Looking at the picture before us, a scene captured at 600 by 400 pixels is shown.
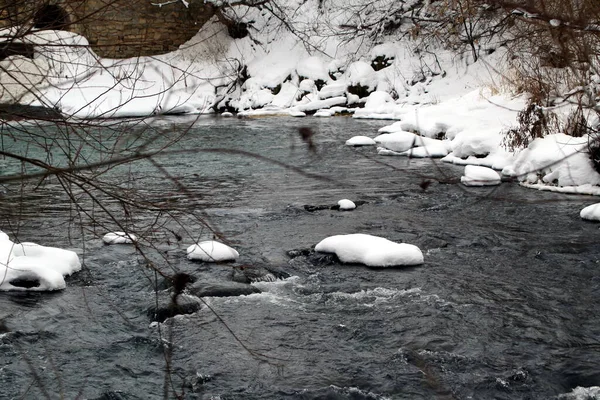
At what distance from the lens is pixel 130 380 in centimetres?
425

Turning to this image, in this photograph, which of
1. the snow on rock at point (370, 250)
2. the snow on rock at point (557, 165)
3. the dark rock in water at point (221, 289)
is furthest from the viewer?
the snow on rock at point (557, 165)

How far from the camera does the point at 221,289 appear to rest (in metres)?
5.61

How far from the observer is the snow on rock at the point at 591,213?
7.58 meters

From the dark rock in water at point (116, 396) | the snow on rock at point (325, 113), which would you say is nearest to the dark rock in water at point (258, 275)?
the dark rock in water at point (116, 396)

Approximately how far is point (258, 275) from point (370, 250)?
1.04m

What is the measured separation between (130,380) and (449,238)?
3843 millimetres

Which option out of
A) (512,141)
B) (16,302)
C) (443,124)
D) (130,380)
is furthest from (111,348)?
(443,124)

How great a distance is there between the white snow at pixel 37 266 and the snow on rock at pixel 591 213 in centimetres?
518

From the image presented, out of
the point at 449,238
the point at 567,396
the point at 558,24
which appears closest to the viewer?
the point at 558,24

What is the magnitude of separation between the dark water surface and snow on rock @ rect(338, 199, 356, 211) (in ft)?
0.58

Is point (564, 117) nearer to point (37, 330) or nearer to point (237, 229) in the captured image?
point (237, 229)

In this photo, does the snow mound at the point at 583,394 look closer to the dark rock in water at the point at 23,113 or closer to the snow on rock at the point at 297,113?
the dark rock in water at the point at 23,113

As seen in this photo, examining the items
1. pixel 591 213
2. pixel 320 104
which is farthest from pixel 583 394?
pixel 320 104

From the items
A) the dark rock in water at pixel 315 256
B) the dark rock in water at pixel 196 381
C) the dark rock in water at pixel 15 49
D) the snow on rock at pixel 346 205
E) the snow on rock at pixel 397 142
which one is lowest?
the dark rock in water at pixel 196 381
